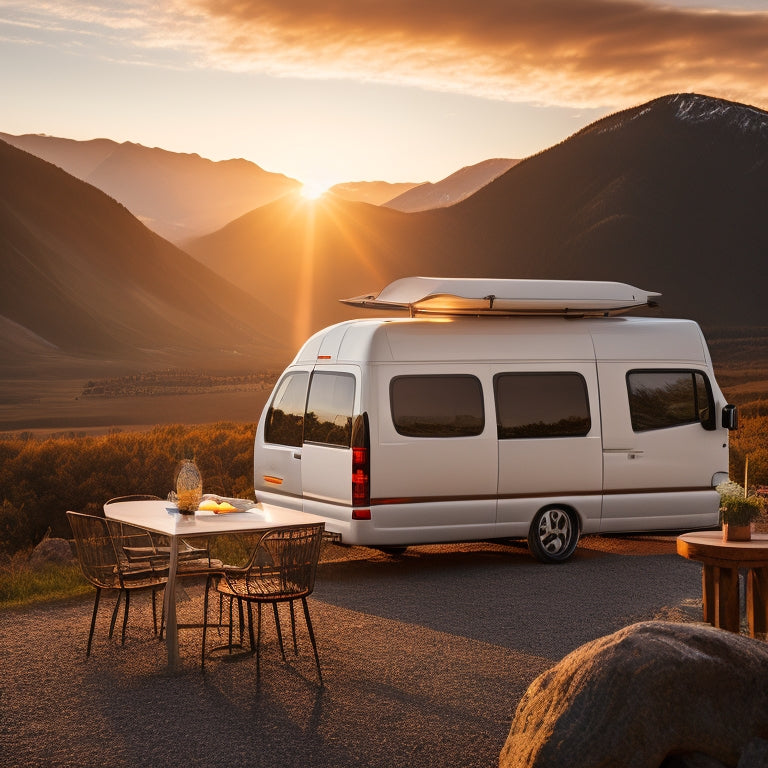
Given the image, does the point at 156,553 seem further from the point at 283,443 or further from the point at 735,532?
the point at 735,532

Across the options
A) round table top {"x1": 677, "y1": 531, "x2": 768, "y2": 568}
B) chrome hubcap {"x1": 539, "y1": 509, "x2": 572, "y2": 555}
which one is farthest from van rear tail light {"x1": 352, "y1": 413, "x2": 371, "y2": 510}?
round table top {"x1": 677, "y1": 531, "x2": 768, "y2": 568}

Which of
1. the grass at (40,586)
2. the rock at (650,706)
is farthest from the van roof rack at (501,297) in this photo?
the rock at (650,706)

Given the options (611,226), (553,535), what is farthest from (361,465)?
(611,226)

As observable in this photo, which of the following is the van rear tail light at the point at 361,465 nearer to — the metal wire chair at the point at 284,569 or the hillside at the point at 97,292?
the metal wire chair at the point at 284,569

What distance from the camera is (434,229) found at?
170375 mm

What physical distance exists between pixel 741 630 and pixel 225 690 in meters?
3.83

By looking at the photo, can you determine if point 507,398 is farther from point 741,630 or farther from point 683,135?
point 683,135

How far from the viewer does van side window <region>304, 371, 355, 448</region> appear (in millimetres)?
10555

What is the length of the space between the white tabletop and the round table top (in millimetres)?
2630

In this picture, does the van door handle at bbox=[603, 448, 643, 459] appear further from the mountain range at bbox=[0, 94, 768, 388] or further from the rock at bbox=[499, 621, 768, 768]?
the mountain range at bbox=[0, 94, 768, 388]

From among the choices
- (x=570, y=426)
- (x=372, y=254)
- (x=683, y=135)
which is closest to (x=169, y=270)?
(x=372, y=254)

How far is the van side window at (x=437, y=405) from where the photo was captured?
10625 millimetres

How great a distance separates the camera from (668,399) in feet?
39.8

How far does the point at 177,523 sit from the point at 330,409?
3.41m
